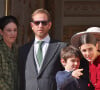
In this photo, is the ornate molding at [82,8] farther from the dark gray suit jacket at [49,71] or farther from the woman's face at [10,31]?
the dark gray suit jacket at [49,71]

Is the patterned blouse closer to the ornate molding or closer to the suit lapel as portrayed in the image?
the suit lapel

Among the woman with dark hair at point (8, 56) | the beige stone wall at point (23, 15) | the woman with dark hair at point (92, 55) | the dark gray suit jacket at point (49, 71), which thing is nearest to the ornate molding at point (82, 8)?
the beige stone wall at point (23, 15)

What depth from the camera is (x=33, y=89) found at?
383cm

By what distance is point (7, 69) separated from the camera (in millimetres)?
3926

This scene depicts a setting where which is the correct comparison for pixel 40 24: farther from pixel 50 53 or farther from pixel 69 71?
pixel 69 71

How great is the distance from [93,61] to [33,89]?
676 millimetres

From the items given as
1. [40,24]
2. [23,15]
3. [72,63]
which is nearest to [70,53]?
[72,63]

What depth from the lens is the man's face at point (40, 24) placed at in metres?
3.85

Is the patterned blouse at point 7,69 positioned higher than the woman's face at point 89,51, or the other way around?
the woman's face at point 89,51

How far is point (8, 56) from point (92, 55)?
922 mm

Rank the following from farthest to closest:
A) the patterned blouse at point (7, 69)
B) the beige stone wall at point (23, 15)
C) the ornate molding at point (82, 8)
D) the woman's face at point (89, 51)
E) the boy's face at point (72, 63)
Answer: the ornate molding at point (82, 8) → the beige stone wall at point (23, 15) → the patterned blouse at point (7, 69) → the boy's face at point (72, 63) → the woman's face at point (89, 51)

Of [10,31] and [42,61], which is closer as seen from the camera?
[42,61]

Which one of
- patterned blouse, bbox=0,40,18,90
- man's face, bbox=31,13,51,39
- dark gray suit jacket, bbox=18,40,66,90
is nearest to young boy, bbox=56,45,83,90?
dark gray suit jacket, bbox=18,40,66,90

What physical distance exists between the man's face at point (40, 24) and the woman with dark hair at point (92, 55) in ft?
1.70
